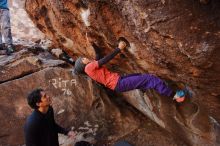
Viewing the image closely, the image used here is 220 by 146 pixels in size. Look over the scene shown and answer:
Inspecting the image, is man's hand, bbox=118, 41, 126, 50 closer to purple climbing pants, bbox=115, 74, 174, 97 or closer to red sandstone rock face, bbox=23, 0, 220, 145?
red sandstone rock face, bbox=23, 0, 220, 145

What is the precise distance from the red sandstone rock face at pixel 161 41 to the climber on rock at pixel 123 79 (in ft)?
0.51

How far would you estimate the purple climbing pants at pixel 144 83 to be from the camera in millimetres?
5496

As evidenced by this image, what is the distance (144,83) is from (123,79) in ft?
1.19

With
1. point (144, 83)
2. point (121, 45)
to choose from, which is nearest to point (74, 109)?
point (144, 83)

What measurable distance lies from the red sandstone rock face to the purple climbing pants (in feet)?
0.49

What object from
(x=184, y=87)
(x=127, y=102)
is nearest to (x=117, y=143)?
(x=127, y=102)

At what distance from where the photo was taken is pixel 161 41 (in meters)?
4.14

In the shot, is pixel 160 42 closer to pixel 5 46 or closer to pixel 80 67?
pixel 80 67

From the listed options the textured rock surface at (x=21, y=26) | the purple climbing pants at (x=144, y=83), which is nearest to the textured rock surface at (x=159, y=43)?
the purple climbing pants at (x=144, y=83)

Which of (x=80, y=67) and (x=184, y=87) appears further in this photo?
(x=80, y=67)

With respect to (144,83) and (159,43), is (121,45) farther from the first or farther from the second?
(159,43)

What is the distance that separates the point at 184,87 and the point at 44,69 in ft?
11.4

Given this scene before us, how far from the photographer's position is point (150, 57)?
4.81 meters

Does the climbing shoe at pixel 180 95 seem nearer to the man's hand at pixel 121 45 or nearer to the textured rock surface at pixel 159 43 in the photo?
the textured rock surface at pixel 159 43
